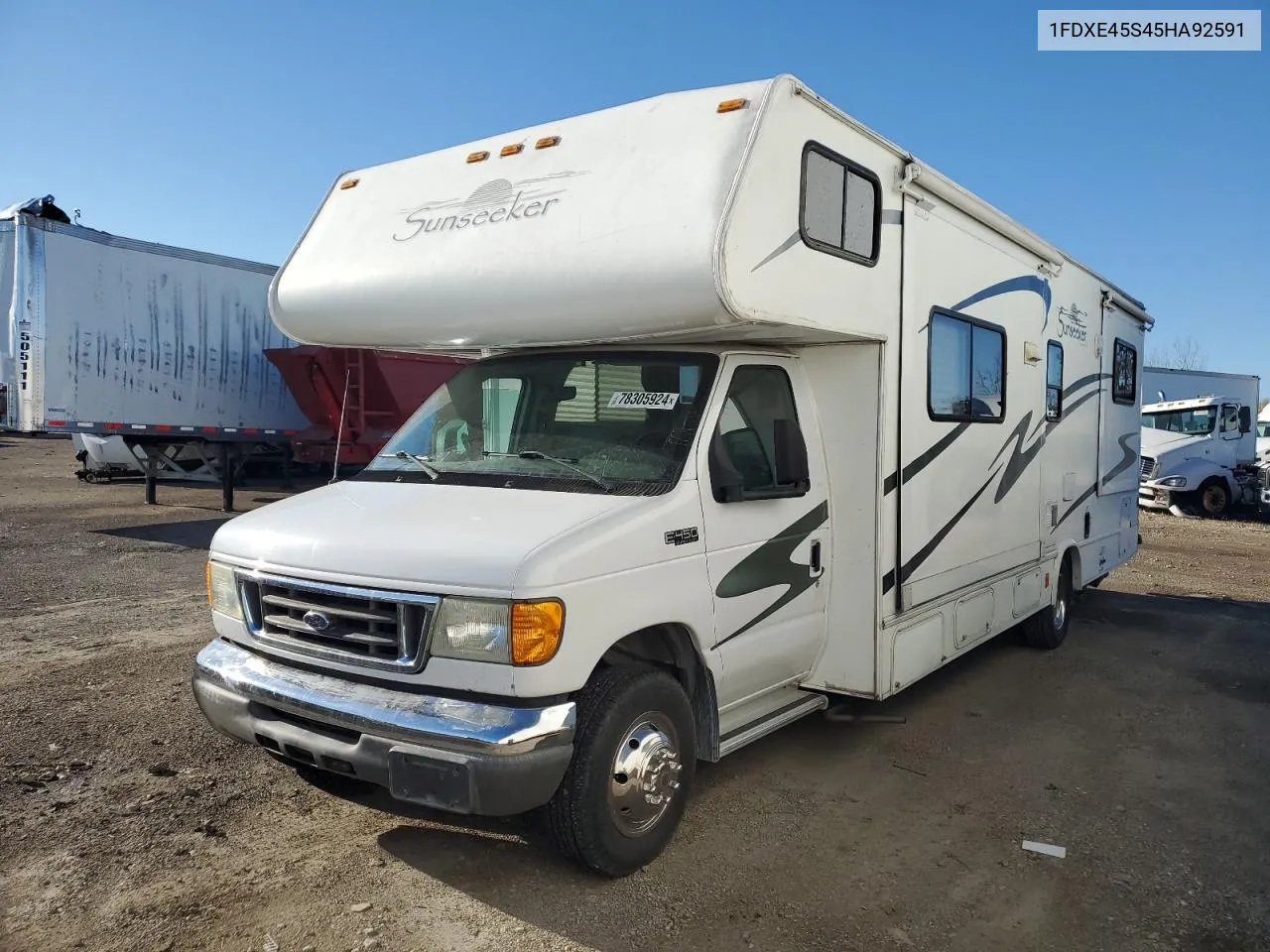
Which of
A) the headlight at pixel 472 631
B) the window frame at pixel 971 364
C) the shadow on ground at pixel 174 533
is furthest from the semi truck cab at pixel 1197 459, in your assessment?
the headlight at pixel 472 631

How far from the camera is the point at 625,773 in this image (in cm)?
378

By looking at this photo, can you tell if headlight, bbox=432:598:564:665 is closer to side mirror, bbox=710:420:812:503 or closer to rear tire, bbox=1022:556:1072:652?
side mirror, bbox=710:420:812:503

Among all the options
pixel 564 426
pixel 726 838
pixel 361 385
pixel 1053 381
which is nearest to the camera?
pixel 726 838

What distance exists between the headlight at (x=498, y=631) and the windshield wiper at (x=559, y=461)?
→ 746mm

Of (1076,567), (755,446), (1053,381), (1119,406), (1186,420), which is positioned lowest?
(1076,567)

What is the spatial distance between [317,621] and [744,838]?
209 centimetres

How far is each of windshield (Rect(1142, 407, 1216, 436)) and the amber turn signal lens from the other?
21.3m

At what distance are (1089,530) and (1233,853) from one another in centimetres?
466

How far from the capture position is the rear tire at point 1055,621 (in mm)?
7797

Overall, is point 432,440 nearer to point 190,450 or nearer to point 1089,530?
point 1089,530

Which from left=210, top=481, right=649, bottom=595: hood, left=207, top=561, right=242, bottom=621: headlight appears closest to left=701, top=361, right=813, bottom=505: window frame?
left=210, top=481, right=649, bottom=595: hood

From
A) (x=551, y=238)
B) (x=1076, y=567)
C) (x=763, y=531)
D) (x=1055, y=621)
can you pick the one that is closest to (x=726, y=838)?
(x=763, y=531)

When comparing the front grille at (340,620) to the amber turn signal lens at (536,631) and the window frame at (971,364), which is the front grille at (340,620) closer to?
the amber turn signal lens at (536,631)

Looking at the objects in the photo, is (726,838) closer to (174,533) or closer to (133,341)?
(174,533)
